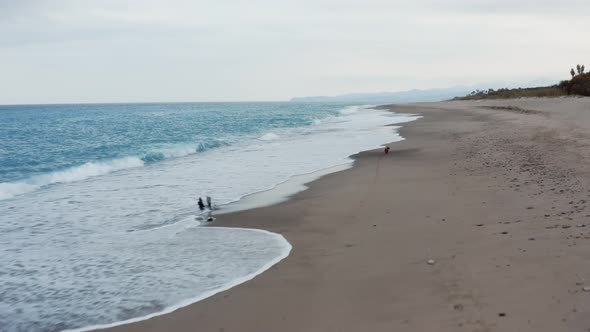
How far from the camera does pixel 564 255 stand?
18.6 feet

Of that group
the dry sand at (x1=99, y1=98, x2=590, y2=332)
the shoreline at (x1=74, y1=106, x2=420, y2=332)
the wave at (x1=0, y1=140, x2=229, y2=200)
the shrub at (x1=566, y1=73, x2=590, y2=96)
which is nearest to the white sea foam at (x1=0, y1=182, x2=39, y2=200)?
the wave at (x1=0, y1=140, x2=229, y2=200)

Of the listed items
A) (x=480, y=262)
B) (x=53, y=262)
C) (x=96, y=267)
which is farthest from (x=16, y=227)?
(x=480, y=262)

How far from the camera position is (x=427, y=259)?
6.29 metres

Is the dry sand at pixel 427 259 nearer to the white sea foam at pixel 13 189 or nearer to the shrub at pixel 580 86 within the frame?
the white sea foam at pixel 13 189

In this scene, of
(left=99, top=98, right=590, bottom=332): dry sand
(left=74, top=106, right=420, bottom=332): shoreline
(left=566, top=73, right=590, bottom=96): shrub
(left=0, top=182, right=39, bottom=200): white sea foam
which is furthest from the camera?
(left=566, top=73, right=590, bottom=96): shrub

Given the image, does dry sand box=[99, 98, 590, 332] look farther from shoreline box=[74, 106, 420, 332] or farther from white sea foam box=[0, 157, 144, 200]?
white sea foam box=[0, 157, 144, 200]

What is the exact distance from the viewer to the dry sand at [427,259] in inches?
184

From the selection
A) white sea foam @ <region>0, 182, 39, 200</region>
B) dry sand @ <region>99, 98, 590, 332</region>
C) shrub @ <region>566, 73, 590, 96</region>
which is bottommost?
white sea foam @ <region>0, 182, 39, 200</region>

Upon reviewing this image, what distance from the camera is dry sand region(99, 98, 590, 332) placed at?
184 inches

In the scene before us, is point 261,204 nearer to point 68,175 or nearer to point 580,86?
point 68,175

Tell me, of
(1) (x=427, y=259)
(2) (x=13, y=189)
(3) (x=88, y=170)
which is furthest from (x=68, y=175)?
(1) (x=427, y=259)

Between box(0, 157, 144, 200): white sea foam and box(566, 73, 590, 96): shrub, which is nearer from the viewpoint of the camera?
box(0, 157, 144, 200): white sea foam

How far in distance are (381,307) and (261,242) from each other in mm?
3477

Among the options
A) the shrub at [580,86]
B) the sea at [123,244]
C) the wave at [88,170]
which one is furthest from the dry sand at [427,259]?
the shrub at [580,86]
